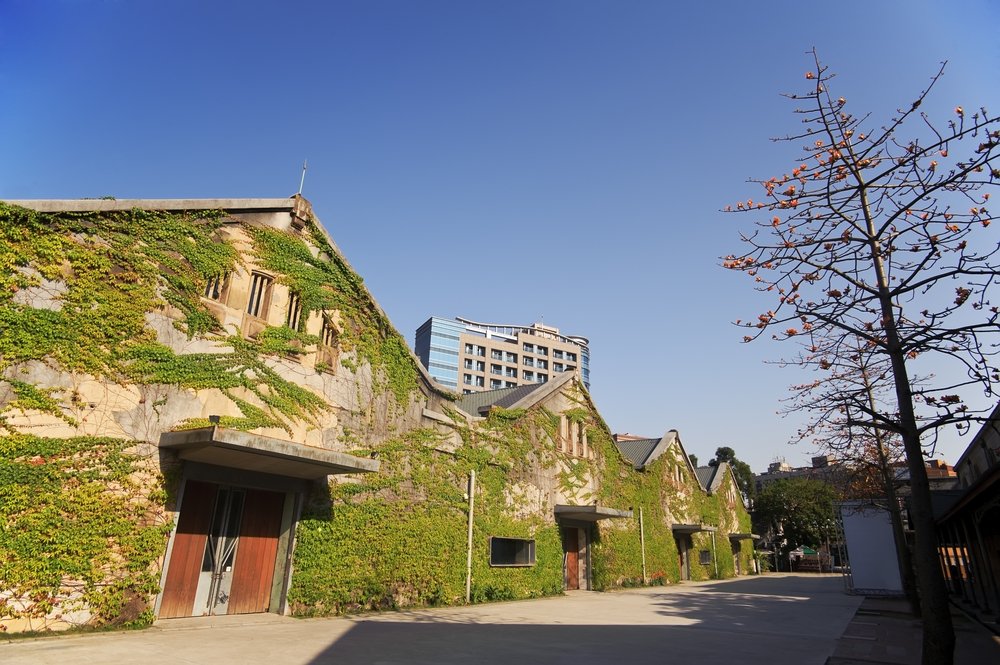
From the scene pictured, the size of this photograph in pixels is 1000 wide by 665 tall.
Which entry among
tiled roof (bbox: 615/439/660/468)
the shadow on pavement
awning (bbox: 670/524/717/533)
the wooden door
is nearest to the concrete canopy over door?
the shadow on pavement

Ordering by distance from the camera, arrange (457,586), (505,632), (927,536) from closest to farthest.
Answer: (927,536) < (505,632) < (457,586)

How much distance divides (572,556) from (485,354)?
79.6m

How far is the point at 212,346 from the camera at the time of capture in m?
11.1

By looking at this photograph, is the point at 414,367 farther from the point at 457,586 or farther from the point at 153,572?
the point at 153,572

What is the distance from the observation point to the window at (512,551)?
1661cm

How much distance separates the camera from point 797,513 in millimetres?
53250

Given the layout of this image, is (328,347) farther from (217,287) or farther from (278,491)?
(278,491)

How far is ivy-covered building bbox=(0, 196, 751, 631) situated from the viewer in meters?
8.94

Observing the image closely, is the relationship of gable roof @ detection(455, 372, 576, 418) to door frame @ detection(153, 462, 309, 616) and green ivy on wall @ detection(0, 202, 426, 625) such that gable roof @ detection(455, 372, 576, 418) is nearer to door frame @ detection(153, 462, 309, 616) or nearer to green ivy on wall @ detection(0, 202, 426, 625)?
door frame @ detection(153, 462, 309, 616)

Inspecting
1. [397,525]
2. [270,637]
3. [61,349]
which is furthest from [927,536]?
[61,349]

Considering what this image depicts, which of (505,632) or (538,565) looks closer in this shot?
(505,632)

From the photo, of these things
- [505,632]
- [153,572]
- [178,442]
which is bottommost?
[505,632]

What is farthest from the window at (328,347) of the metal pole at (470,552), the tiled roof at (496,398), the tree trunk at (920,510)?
the tree trunk at (920,510)

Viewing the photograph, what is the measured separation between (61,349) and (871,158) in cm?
1252
